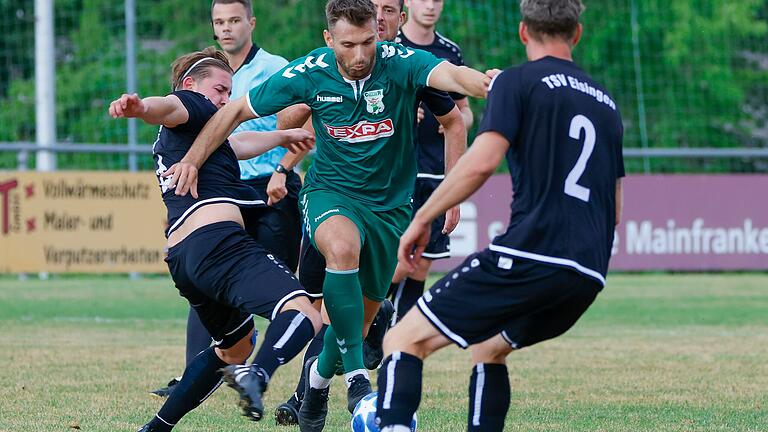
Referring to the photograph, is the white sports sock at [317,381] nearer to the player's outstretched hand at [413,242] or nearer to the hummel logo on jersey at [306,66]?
the hummel logo on jersey at [306,66]

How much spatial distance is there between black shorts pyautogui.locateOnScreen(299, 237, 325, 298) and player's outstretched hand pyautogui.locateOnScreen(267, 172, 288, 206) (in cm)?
28

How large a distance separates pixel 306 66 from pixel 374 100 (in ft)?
1.17

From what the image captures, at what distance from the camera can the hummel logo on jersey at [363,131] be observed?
5965 mm

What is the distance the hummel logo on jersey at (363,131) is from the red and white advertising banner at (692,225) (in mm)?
12708

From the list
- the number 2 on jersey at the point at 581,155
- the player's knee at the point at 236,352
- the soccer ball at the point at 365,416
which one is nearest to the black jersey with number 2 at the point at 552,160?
the number 2 on jersey at the point at 581,155

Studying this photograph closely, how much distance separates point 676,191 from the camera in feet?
61.7

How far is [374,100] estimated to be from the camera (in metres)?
5.93

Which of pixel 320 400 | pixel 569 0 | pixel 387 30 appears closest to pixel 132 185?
pixel 387 30

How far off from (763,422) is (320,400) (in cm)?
219

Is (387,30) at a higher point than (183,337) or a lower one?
higher

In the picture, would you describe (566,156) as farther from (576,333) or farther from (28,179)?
(28,179)

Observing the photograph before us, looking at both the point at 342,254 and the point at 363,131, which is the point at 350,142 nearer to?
the point at 363,131

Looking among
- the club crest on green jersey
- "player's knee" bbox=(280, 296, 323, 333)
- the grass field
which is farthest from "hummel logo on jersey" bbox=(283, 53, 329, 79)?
the grass field

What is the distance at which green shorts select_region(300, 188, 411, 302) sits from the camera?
6027 mm
